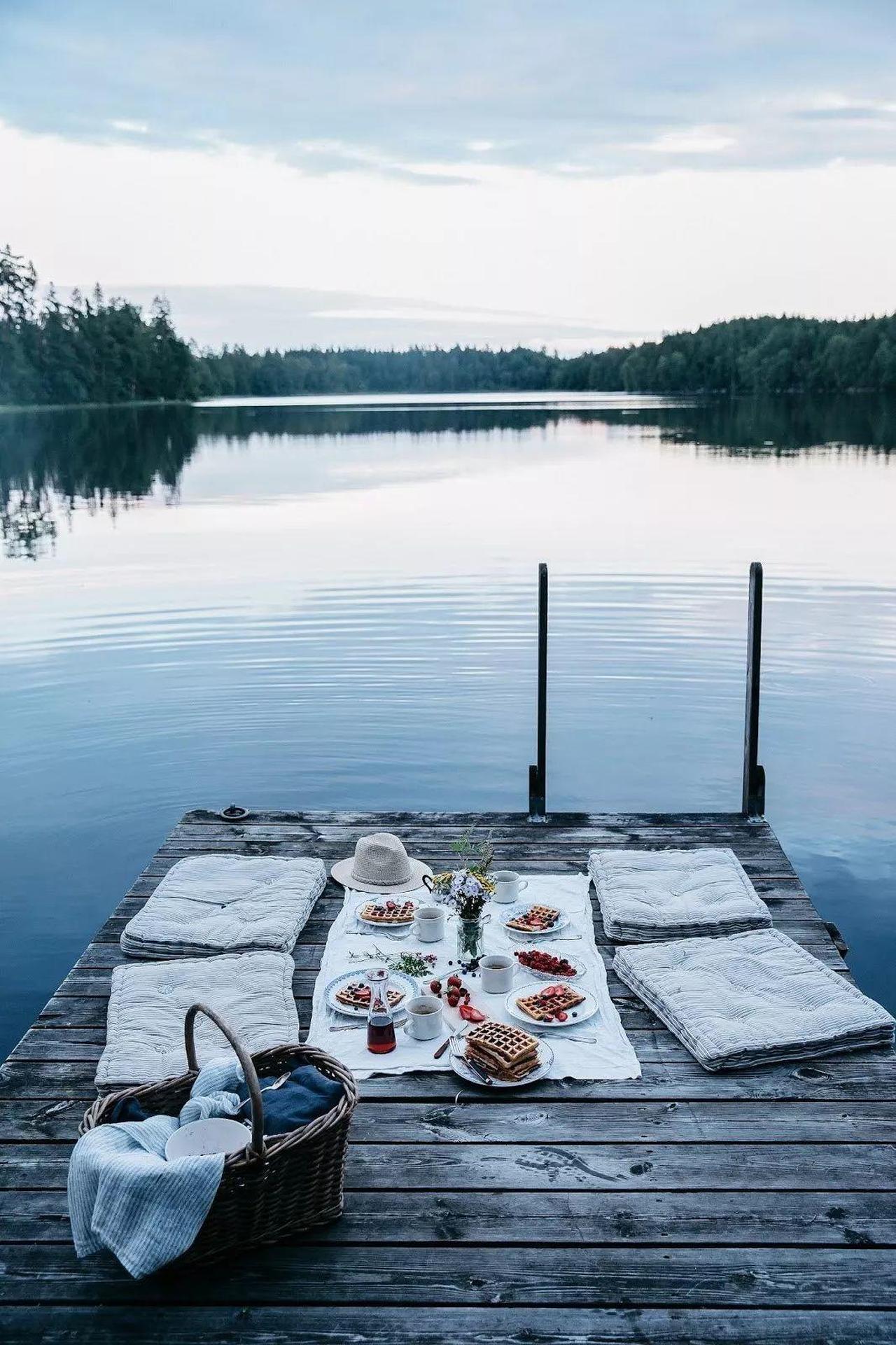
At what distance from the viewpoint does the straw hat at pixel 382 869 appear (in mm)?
5930

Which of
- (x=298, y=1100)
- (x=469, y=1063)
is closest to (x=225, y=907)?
(x=469, y=1063)

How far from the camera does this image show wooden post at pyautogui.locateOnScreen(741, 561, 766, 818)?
7398 mm

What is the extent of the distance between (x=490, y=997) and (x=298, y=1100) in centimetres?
142

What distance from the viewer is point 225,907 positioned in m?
5.76

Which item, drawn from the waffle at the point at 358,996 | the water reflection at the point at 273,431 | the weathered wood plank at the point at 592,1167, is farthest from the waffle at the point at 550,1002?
the water reflection at the point at 273,431

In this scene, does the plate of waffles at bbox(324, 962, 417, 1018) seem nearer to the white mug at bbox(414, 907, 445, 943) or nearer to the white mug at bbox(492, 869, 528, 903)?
the white mug at bbox(414, 907, 445, 943)

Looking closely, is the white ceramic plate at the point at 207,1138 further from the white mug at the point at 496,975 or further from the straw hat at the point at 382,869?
the straw hat at the point at 382,869

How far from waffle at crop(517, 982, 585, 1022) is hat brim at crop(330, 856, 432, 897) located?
1311 millimetres

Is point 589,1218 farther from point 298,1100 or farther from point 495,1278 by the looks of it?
point 298,1100

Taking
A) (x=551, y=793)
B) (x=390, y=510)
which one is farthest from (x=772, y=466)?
(x=551, y=793)

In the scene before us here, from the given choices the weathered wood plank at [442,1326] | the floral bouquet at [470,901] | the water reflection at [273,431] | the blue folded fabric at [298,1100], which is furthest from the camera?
the water reflection at [273,431]

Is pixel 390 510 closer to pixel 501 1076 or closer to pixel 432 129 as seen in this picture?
pixel 432 129

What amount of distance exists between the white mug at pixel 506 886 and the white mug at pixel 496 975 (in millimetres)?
833

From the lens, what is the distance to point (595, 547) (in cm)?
2269
